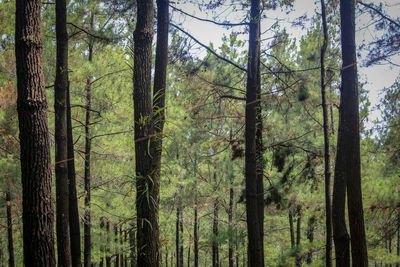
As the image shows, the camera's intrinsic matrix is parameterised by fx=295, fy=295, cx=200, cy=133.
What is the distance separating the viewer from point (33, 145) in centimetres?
300

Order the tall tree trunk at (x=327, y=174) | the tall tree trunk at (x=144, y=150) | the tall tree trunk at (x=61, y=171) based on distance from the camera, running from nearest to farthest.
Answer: the tall tree trunk at (x=144, y=150) → the tall tree trunk at (x=61, y=171) → the tall tree trunk at (x=327, y=174)

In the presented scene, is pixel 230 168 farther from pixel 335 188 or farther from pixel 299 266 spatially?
pixel 335 188

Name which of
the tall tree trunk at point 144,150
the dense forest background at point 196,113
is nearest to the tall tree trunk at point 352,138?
the dense forest background at point 196,113

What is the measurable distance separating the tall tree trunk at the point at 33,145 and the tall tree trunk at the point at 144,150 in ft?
3.10

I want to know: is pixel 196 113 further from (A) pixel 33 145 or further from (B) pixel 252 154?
(A) pixel 33 145

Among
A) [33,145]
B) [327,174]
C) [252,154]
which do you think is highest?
[33,145]

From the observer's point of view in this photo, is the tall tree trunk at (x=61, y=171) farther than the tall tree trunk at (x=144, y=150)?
Yes

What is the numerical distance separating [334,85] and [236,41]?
3524mm

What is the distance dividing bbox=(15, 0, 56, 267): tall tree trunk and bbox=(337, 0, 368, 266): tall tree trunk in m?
4.13

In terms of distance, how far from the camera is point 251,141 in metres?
5.23

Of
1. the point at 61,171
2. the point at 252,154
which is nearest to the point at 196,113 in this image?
the point at 252,154

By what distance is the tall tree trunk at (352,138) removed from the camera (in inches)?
176

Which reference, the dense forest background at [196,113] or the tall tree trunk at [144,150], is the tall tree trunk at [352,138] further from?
the tall tree trunk at [144,150]

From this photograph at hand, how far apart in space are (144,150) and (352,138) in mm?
3355
